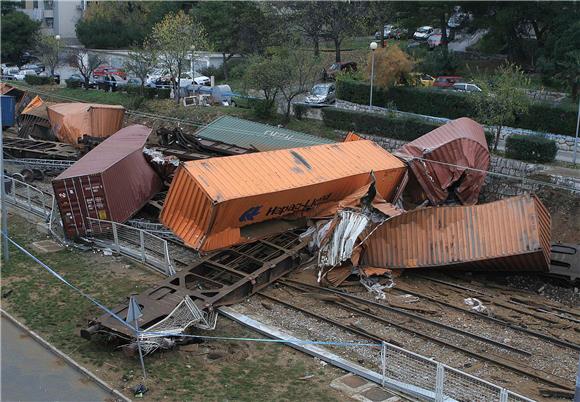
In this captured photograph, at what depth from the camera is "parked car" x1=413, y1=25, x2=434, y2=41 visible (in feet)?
184

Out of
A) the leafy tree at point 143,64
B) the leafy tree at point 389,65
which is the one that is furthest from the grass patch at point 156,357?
the leafy tree at point 143,64

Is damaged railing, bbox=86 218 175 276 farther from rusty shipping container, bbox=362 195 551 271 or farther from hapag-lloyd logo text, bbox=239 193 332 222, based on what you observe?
rusty shipping container, bbox=362 195 551 271

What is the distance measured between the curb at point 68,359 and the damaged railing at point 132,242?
4190mm

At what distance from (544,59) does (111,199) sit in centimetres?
2834

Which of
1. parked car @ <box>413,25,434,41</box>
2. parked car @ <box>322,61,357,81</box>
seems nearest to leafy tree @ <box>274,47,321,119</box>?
parked car @ <box>322,61,357,81</box>

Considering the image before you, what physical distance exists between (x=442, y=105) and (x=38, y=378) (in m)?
25.3

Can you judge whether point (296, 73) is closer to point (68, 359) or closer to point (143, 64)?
point (143, 64)

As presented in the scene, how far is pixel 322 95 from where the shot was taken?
39250mm

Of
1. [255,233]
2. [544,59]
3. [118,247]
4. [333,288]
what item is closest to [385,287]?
[333,288]

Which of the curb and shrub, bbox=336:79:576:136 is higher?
shrub, bbox=336:79:576:136

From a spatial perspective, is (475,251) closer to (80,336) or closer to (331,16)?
(80,336)

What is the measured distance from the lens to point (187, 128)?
36.0m

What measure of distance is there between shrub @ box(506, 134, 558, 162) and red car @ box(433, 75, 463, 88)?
46.6 ft

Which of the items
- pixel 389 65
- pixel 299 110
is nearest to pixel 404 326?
pixel 299 110
